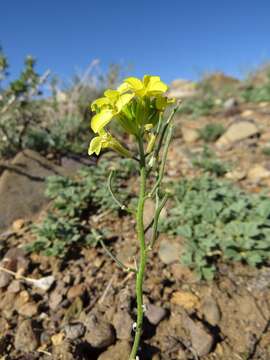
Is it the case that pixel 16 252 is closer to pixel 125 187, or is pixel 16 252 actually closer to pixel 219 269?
pixel 125 187

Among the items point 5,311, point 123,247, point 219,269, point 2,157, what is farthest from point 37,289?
point 2,157

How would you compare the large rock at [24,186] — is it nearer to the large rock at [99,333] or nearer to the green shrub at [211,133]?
the large rock at [99,333]

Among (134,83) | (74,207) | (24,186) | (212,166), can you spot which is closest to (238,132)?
(212,166)

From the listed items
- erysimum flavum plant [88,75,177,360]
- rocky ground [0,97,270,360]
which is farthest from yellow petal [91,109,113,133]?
rocky ground [0,97,270,360]

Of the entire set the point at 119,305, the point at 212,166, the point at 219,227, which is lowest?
the point at 119,305

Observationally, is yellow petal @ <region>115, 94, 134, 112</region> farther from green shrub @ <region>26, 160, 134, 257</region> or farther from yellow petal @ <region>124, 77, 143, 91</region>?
green shrub @ <region>26, 160, 134, 257</region>

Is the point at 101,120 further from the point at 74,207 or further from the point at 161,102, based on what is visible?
the point at 74,207

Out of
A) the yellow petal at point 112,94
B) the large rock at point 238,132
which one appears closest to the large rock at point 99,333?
the yellow petal at point 112,94

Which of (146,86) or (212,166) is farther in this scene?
(212,166)
